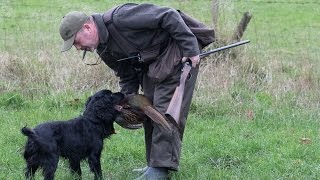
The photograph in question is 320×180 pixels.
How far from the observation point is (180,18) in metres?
5.32

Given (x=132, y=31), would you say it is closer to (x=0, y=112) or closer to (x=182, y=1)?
(x=0, y=112)

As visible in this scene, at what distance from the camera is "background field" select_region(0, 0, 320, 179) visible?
6.26 m

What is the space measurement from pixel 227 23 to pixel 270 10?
6.62 m

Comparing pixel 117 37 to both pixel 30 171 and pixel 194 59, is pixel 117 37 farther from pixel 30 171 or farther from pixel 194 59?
pixel 30 171

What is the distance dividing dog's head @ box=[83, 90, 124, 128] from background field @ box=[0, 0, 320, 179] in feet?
2.22

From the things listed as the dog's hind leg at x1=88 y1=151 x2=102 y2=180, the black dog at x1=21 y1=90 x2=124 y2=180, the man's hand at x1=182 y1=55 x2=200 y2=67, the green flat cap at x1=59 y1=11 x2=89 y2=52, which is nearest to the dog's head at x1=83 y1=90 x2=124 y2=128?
the black dog at x1=21 y1=90 x2=124 y2=180

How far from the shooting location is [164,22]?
5.29 metres

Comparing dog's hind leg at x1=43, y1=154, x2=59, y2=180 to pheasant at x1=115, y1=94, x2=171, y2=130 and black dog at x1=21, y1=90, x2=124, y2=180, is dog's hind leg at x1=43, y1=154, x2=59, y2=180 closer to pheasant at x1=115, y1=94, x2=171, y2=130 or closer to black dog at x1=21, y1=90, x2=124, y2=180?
black dog at x1=21, y1=90, x2=124, y2=180

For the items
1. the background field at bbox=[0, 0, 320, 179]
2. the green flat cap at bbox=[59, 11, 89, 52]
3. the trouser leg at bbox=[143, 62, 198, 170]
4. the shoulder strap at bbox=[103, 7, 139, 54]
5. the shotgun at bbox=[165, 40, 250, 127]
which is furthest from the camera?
the background field at bbox=[0, 0, 320, 179]

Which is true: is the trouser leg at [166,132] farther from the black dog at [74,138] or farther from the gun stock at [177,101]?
the black dog at [74,138]

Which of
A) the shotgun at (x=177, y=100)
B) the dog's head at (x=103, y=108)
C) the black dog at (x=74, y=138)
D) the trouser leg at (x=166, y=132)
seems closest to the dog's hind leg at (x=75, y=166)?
the black dog at (x=74, y=138)

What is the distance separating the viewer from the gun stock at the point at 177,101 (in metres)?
5.34

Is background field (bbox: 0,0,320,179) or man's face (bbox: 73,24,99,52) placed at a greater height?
man's face (bbox: 73,24,99,52)

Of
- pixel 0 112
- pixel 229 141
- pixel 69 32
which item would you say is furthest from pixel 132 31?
pixel 0 112
